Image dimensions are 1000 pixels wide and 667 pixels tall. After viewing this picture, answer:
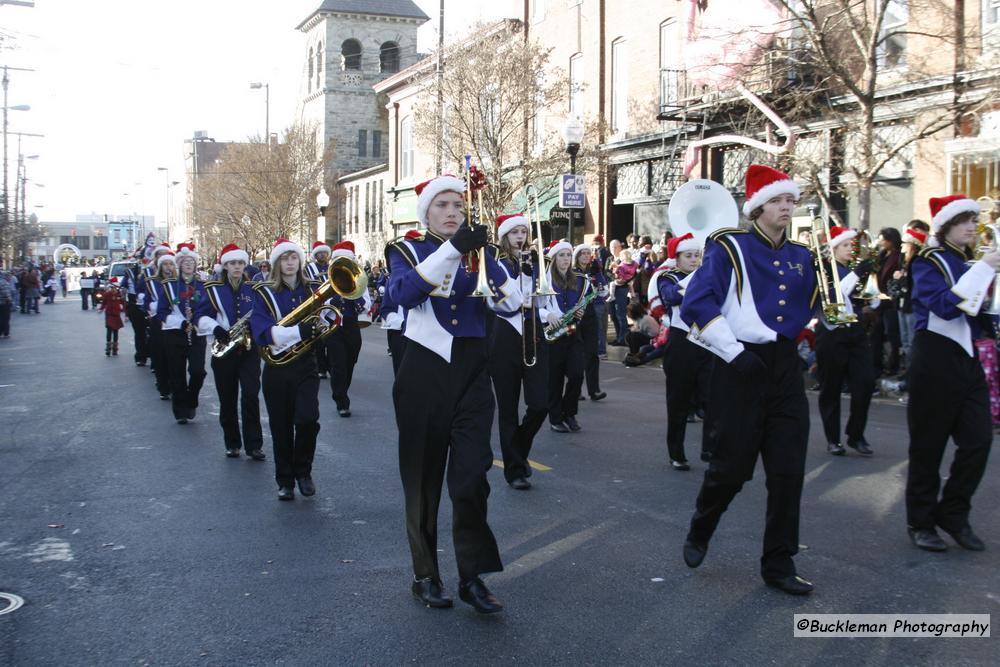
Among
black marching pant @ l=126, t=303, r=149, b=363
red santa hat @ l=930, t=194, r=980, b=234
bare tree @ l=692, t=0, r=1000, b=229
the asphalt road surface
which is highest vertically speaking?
bare tree @ l=692, t=0, r=1000, b=229

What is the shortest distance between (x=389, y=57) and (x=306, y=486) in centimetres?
6535

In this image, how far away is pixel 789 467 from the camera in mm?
5316

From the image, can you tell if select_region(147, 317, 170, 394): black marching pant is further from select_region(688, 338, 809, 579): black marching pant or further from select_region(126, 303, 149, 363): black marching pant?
select_region(688, 338, 809, 579): black marching pant

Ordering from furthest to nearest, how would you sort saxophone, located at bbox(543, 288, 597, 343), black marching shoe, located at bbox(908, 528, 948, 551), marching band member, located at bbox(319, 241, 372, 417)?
marching band member, located at bbox(319, 241, 372, 417) → saxophone, located at bbox(543, 288, 597, 343) → black marching shoe, located at bbox(908, 528, 948, 551)

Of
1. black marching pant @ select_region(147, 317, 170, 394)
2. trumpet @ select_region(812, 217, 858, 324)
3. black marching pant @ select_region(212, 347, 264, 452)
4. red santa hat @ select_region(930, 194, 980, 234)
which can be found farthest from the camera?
black marching pant @ select_region(147, 317, 170, 394)

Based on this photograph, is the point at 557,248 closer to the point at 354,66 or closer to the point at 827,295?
the point at 827,295

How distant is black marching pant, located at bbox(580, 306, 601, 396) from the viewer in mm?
11688

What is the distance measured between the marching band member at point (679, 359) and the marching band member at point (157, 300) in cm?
624

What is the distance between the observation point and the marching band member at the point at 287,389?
7695mm

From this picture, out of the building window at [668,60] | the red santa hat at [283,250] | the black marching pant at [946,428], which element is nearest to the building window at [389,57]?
the building window at [668,60]

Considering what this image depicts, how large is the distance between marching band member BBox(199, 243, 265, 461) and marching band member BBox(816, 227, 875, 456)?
5.07m

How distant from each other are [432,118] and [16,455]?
1778 cm

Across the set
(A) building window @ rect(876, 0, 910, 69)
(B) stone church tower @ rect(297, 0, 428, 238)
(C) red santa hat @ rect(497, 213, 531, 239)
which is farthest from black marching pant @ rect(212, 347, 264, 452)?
(B) stone church tower @ rect(297, 0, 428, 238)

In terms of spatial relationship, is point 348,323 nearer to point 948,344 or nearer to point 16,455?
point 16,455
